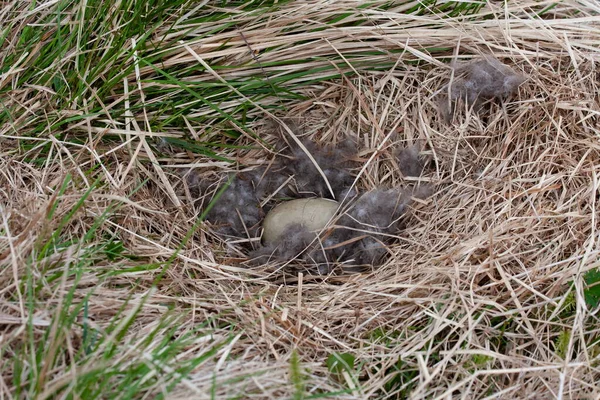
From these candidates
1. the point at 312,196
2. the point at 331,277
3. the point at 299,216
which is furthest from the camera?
the point at 312,196

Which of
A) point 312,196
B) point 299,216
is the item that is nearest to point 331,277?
point 299,216

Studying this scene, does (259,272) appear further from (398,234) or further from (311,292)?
(398,234)

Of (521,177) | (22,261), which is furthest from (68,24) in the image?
(521,177)

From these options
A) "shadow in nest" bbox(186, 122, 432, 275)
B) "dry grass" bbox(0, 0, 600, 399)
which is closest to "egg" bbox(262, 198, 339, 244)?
"shadow in nest" bbox(186, 122, 432, 275)

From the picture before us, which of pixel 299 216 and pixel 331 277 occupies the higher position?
pixel 299 216

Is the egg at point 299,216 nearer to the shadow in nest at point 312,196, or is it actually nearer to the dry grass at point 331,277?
the shadow in nest at point 312,196

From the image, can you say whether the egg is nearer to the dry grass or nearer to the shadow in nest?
the shadow in nest

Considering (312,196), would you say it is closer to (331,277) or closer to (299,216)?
(299,216)
